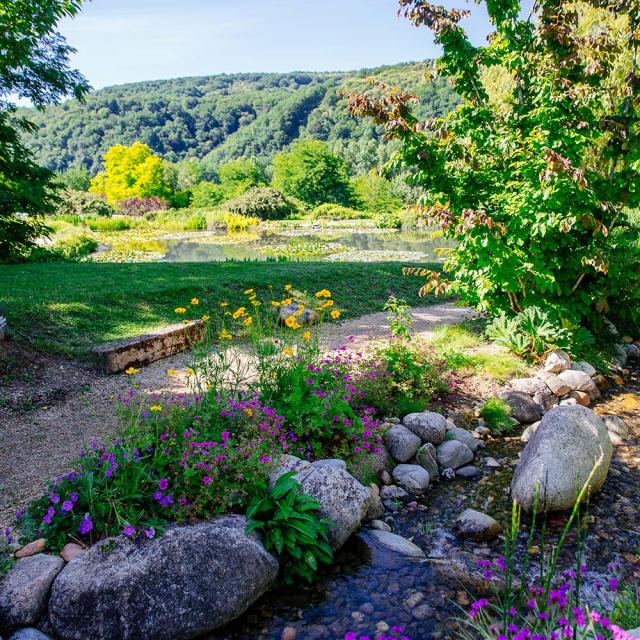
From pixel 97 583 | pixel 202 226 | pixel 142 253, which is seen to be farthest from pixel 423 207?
pixel 202 226

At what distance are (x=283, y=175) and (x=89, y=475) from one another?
48895 millimetres

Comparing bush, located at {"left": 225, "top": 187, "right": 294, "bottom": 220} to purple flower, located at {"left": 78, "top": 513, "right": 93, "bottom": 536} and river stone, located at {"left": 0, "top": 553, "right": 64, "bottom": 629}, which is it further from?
river stone, located at {"left": 0, "top": 553, "right": 64, "bottom": 629}

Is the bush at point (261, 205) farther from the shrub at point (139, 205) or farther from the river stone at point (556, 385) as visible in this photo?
the river stone at point (556, 385)

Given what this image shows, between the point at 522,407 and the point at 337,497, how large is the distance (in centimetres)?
309

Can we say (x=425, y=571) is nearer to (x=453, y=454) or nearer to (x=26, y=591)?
(x=453, y=454)

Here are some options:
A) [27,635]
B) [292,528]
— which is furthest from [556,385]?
[27,635]

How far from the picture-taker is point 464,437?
5.11 metres

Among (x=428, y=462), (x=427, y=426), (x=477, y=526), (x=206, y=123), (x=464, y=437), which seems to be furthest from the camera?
(x=206, y=123)

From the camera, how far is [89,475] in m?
3.09

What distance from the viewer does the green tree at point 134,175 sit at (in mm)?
43219

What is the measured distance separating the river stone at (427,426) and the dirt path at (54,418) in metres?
2.23

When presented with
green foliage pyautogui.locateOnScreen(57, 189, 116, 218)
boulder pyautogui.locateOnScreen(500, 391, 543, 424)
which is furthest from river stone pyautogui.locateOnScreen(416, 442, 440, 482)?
green foliage pyautogui.locateOnScreen(57, 189, 116, 218)

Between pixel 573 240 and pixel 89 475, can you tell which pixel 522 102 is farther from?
pixel 89 475

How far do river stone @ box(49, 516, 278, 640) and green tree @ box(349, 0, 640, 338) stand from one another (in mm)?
4284
